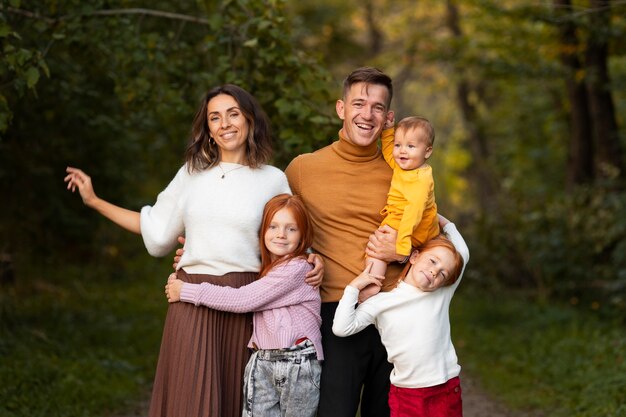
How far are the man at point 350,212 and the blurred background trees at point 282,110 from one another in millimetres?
→ 1592

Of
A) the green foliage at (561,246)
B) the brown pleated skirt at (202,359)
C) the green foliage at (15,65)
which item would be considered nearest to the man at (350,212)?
the brown pleated skirt at (202,359)

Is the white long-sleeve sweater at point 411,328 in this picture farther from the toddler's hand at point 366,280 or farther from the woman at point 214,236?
the woman at point 214,236

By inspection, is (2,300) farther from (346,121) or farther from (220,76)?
(346,121)

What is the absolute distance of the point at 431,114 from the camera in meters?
24.5

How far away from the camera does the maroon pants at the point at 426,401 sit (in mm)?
3645

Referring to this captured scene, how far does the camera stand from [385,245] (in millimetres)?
3578

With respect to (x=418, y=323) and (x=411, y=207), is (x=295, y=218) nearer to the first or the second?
(x=411, y=207)

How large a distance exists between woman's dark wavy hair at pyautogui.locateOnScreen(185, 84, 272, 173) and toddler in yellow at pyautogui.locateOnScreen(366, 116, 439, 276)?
579 mm

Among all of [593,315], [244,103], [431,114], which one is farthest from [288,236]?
[431,114]

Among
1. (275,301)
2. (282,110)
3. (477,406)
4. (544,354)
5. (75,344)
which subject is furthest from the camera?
(544,354)

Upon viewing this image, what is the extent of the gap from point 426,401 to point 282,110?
2.31 metres

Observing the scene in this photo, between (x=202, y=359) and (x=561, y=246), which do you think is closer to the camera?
(x=202, y=359)

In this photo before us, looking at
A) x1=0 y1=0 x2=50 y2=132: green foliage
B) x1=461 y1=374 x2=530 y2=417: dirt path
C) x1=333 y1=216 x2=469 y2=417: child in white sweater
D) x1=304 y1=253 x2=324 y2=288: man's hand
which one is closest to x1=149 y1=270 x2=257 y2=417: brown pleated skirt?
x1=304 y1=253 x2=324 y2=288: man's hand

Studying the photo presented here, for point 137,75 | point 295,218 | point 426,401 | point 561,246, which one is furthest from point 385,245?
point 561,246
